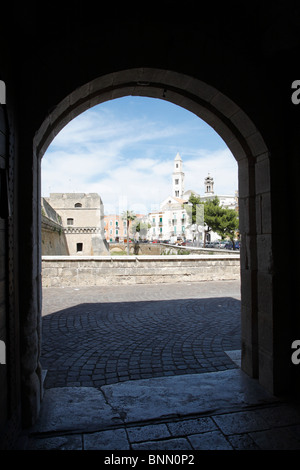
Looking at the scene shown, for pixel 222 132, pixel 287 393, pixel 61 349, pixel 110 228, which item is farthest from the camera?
pixel 110 228

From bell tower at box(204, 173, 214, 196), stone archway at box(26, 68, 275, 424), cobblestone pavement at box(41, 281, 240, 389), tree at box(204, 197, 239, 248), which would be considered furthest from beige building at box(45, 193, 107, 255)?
bell tower at box(204, 173, 214, 196)

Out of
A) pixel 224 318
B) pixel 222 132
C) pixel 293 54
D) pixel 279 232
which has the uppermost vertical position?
pixel 293 54

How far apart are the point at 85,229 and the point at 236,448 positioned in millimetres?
31882

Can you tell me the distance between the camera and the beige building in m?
31.9

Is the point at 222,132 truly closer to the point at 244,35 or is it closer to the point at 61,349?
the point at 244,35

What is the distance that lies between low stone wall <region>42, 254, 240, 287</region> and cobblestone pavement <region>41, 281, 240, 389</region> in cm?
80

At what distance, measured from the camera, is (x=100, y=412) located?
2.33m

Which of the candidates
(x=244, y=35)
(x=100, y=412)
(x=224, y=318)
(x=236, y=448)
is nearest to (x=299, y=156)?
(x=244, y=35)

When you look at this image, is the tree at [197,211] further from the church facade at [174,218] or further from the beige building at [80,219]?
the church facade at [174,218]

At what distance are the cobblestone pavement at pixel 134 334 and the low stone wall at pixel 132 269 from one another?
801 mm

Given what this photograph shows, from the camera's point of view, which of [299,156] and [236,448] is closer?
[236,448]

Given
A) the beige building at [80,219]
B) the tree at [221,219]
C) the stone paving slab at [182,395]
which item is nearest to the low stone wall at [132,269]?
the stone paving slab at [182,395]

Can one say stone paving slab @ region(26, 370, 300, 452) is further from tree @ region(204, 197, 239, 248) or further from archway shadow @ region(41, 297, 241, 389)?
tree @ region(204, 197, 239, 248)

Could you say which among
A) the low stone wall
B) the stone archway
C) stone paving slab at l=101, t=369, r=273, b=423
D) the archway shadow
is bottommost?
the archway shadow
